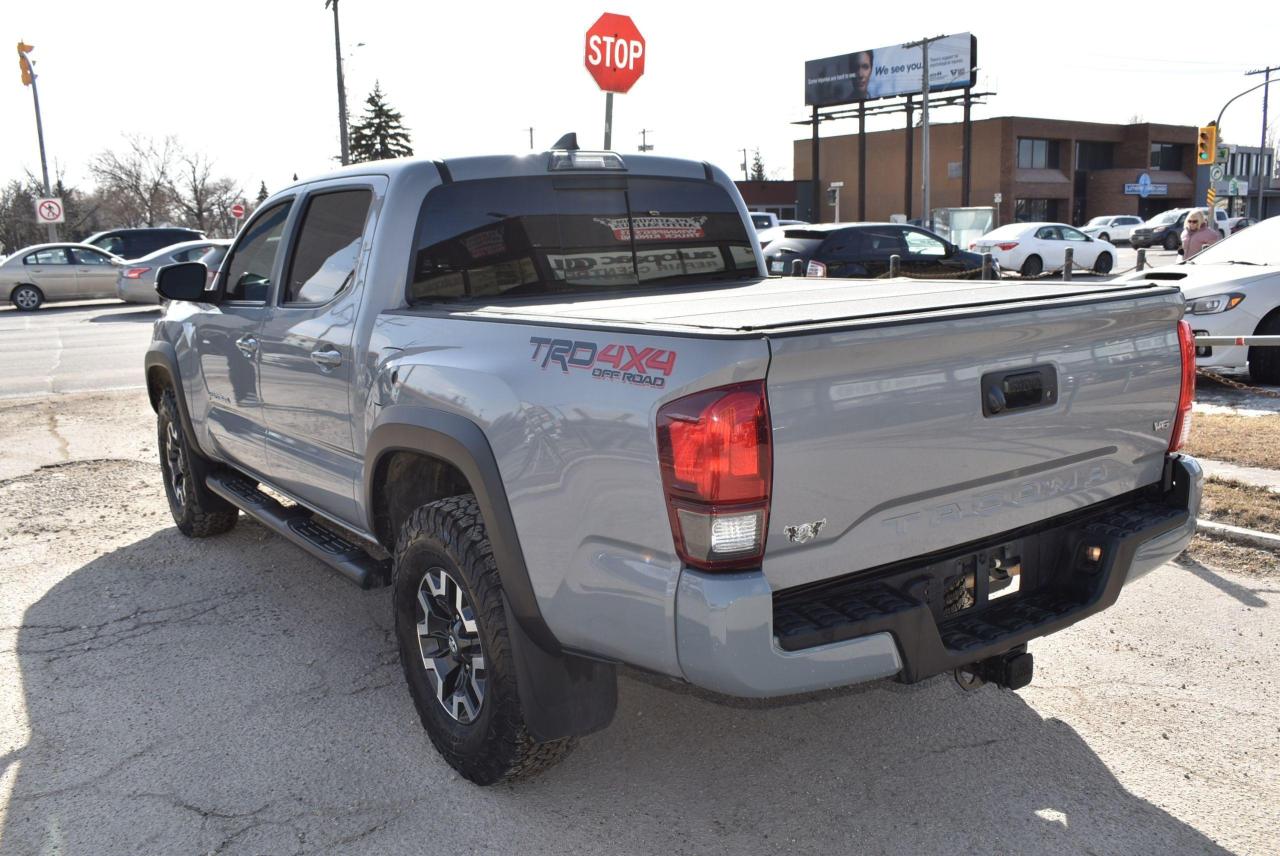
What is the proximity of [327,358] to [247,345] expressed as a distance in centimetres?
94

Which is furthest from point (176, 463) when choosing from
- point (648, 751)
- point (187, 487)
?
point (648, 751)

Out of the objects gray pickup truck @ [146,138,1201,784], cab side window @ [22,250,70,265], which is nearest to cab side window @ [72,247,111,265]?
cab side window @ [22,250,70,265]

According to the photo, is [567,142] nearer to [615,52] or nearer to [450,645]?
[450,645]

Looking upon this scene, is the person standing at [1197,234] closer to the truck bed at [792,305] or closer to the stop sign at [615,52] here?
the stop sign at [615,52]

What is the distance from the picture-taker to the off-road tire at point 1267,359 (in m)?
9.68

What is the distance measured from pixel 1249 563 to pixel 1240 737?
1.94 metres

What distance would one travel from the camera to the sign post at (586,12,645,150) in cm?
912

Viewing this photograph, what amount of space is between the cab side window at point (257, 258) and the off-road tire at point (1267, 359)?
8.79 meters

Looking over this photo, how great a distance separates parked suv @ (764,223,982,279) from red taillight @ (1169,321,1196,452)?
50.2ft

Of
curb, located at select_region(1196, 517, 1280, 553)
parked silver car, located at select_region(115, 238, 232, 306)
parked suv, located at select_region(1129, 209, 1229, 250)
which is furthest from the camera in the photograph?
parked suv, located at select_region(1129, 209, 1229, 250)

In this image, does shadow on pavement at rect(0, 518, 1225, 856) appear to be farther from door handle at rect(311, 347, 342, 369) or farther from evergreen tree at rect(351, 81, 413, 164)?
evergreen tree at rect(351, 81, 413, 164)

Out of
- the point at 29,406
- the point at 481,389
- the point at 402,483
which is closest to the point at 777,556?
the point at 481,389

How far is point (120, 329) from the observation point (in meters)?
18.8

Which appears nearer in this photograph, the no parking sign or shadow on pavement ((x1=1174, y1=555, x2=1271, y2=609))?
shadow on pavement ((x1=1174, y1=555, x2=1271, y2=609))
